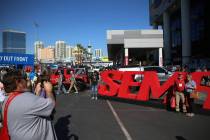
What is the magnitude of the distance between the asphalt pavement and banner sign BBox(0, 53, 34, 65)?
17696 millimetres

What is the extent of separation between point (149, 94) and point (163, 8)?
174ft

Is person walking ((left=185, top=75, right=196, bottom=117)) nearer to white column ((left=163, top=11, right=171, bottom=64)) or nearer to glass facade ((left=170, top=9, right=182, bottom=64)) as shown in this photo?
glass facade ((left=170, top=9, right=182, bottom=64))

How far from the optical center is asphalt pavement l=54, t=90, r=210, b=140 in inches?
373

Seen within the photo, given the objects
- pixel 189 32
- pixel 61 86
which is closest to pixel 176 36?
pixel 189 32

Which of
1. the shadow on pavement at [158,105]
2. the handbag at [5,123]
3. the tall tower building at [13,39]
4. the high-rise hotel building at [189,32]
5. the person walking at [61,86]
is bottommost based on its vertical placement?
the shadow on pavement at [158,105]

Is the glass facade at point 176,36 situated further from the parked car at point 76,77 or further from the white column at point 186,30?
the parked car at point 76,77

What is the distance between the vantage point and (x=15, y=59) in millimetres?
32812

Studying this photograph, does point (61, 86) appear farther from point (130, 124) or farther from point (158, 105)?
point (130, 124)

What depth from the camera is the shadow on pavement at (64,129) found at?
9312mm

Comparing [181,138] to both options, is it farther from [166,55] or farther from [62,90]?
[166,55]

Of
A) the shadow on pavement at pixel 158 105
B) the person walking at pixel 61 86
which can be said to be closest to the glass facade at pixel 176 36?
the person walking at pixel 61 86

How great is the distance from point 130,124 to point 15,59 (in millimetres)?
23371

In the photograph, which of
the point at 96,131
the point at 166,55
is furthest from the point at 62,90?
the point at 166,55

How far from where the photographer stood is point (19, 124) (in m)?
3.81
